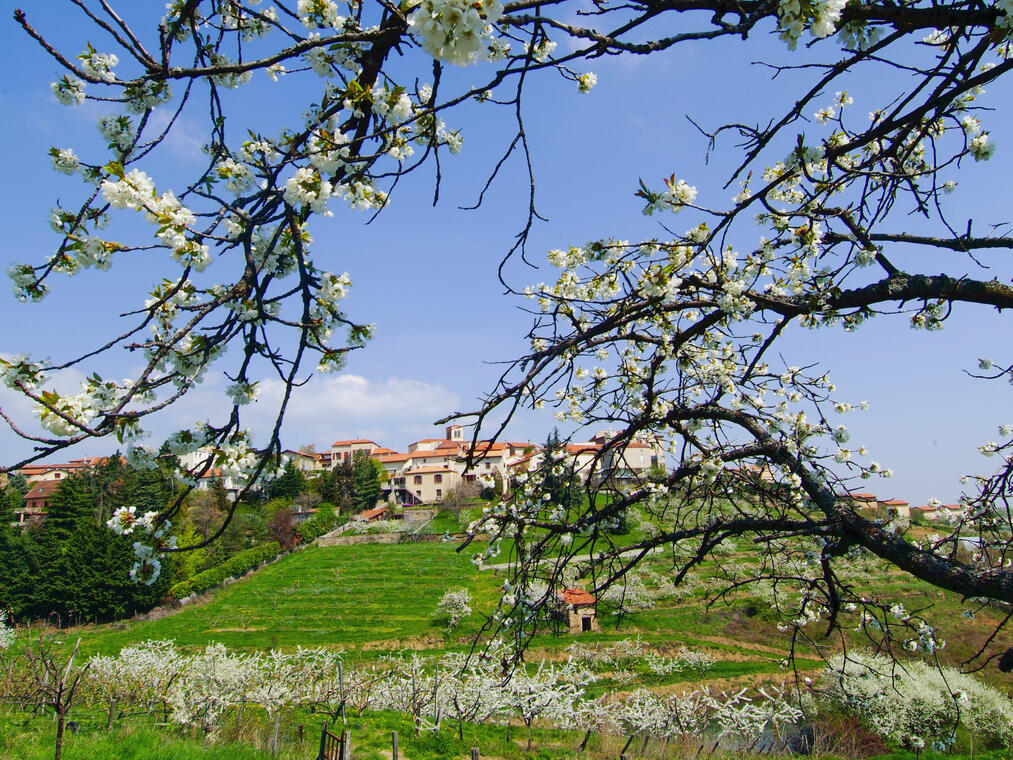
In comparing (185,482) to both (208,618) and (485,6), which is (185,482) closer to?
(485,6)

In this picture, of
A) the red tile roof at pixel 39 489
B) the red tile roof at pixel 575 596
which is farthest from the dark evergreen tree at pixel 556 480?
the red tile roof at pixel 39 489

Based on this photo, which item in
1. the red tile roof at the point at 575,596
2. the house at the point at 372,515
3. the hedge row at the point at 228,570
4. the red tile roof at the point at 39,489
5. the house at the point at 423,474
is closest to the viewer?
the red tile roof at the point at 575,596

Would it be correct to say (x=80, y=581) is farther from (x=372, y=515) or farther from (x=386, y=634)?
(x=372, y=515)

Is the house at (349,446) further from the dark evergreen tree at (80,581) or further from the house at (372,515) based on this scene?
the dark evergreen tree at (80,581)

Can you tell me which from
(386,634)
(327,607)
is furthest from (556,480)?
(327,607)

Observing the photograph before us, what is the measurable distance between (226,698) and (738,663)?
14.4 m

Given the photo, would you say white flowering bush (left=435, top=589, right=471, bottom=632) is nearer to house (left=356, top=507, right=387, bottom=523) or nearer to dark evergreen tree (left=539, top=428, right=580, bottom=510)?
dark evergreen tree (left=539, top=428, right=580, bottom=510)

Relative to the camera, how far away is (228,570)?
33.4 m

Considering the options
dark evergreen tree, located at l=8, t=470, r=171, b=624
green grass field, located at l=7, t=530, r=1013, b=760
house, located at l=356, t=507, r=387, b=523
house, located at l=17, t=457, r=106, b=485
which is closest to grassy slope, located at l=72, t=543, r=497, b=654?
green grass field, located at l=7, t=530, r=1013, b=760

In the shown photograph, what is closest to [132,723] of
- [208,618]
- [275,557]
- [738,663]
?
[738,663]

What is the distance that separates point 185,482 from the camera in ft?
6.57

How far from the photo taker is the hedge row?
30.8 m

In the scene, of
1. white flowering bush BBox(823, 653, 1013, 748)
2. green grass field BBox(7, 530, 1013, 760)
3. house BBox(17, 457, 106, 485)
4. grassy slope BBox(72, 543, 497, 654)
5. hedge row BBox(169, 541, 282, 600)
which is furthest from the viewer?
hedge row BBox(169, 541, 282, 600)

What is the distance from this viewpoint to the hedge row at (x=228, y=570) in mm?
30753
